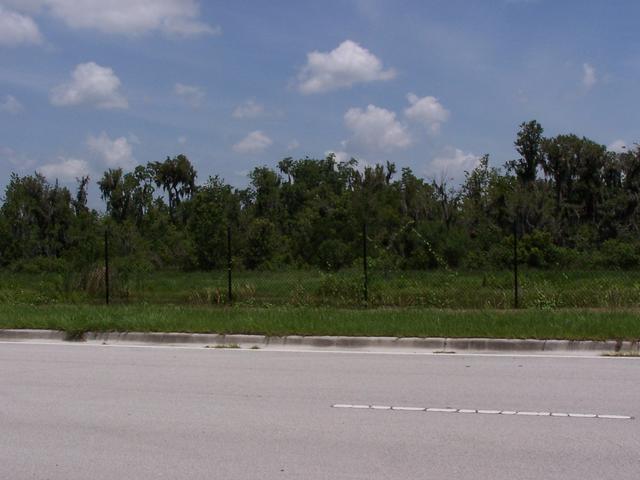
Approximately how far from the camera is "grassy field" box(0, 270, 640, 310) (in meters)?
16.8

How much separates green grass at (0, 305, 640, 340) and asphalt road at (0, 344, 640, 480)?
4.79ft

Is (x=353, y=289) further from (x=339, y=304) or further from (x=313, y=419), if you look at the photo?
(x=313, y=419)

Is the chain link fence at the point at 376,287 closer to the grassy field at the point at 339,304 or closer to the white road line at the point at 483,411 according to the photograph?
the grassy field at the point at 339,304

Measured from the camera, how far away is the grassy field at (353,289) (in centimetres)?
1684

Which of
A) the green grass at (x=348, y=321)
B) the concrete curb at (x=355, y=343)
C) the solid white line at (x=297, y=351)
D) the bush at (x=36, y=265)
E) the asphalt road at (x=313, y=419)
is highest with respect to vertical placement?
the bush at (x=36, y=265)

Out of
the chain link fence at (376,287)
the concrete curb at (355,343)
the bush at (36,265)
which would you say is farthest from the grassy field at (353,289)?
the bush at (36,265)

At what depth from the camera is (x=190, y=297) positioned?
18859 millimetres

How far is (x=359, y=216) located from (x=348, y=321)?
104 feet

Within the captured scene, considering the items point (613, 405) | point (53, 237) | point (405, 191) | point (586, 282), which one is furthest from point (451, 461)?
point (405, 191)

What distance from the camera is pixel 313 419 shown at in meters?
7.46

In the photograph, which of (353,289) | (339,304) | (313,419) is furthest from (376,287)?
(313,419)

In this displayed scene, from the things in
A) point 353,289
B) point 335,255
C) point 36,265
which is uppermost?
point 335,255

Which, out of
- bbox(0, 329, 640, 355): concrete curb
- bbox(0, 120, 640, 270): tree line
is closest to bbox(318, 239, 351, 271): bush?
bbox(0, 120, 640, 270): tree line

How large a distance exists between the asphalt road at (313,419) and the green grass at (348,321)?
4.79 feet
